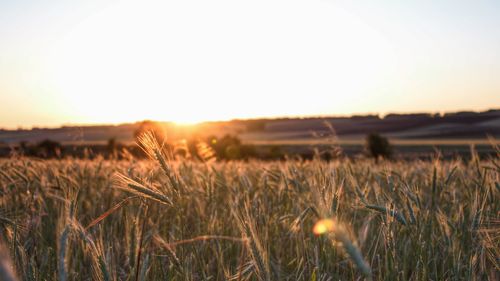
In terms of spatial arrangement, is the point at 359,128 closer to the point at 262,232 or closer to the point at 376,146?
the point at 376,146

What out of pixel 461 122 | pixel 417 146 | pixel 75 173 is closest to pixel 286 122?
pixel 461 122

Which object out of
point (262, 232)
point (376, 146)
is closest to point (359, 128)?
point (376, 146)

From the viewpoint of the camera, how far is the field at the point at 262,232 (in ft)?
4.59

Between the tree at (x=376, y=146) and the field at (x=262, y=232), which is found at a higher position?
the field at (x=262, y=232)

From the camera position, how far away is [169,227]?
347cm

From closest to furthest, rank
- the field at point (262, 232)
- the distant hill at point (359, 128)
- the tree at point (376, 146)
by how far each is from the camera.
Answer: the field at point (262, 232) < the tree at point (376, 146) < the distant hill at point (359, 128)

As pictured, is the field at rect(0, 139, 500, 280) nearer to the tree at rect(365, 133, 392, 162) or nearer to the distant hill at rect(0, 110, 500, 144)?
the tree at rect(365, 133, 392, 162)

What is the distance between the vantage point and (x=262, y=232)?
245 centimetres

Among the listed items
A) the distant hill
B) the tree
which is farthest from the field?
the distant hill

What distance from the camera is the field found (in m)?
1.40

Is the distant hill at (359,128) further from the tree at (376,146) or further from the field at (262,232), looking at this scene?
the field at (262,232)

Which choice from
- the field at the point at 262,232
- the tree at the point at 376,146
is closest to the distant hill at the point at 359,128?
the tree at the point at 376,146

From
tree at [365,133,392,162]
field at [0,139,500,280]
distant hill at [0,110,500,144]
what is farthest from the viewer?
distant hill at [0,110,500,144]

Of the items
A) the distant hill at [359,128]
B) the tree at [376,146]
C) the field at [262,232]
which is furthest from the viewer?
the distant hill at [359,128]
